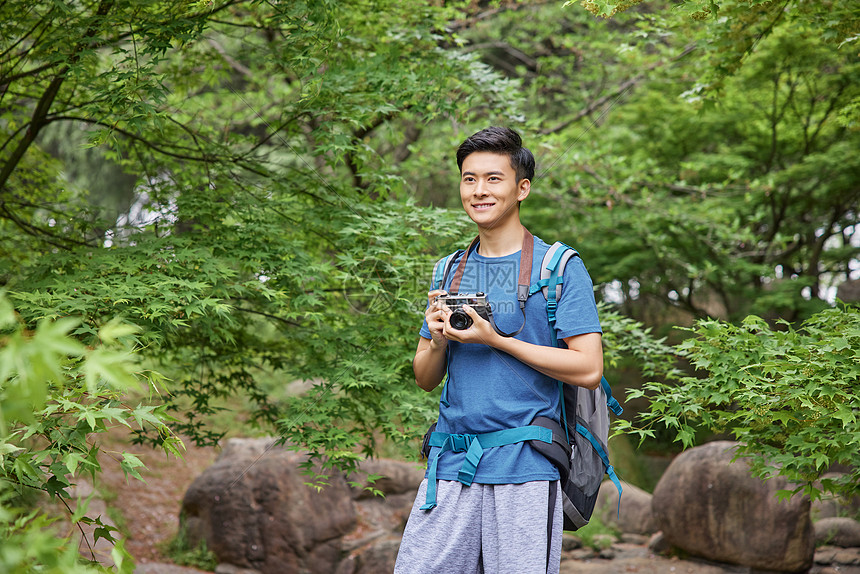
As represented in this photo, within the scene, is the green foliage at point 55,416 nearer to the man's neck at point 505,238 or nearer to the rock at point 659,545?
the man's neck at point 505,238

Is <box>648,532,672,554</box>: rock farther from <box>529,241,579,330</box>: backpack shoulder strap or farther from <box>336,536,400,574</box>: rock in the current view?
<box>529,241,579,330</box>: backpack shoulder strap

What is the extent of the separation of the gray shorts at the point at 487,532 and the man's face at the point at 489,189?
75 centimetres

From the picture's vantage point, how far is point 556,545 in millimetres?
1683

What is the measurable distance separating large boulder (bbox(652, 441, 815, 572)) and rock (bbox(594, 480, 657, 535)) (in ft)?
2.72

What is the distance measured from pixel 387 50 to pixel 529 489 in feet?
9.55

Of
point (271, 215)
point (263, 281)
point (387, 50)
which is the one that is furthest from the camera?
point (387, 50)

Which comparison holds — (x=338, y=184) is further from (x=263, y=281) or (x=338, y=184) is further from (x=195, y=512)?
(x=195, y=512)

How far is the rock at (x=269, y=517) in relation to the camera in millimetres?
5293

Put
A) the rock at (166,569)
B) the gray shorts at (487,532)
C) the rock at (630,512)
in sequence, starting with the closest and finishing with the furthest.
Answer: the gray shorts at (487,532)
the rock at (166,569)
the rock at (630,512)

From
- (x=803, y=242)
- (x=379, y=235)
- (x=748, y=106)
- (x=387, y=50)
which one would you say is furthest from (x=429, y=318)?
(x=803, y=242)

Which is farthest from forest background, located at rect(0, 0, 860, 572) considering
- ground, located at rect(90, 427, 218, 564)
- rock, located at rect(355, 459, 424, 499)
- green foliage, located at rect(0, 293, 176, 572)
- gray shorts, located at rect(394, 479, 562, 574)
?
ground, located at rect(90, 427, 218, 564)

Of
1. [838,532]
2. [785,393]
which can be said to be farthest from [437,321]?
[838,532]

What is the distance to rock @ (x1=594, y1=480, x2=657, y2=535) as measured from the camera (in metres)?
6.71

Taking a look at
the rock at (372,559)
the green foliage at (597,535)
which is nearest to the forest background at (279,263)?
the rock at (372,559)
